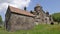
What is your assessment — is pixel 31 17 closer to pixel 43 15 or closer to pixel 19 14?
pixel 19 14

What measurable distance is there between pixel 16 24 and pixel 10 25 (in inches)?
75.3

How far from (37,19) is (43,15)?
6.80 m

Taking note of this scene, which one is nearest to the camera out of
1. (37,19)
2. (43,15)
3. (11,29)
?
(11,29)

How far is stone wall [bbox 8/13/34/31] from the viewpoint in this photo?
46.5 meters

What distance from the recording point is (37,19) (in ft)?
232

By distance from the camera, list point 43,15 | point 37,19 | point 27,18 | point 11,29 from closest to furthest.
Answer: point 11,29
point 27,18
point 37,19
point 43,15

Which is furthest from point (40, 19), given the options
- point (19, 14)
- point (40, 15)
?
point (19, 14)

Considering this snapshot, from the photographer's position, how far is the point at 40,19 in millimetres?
73438

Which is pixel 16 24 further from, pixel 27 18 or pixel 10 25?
pixel 27 18

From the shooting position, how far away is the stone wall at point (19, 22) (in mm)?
46469

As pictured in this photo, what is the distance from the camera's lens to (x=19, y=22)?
156 ft

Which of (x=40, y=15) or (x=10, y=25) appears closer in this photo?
(x=10, y=25)

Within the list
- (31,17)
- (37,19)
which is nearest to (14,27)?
(31,17)

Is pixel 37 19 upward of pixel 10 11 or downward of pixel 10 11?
downward
